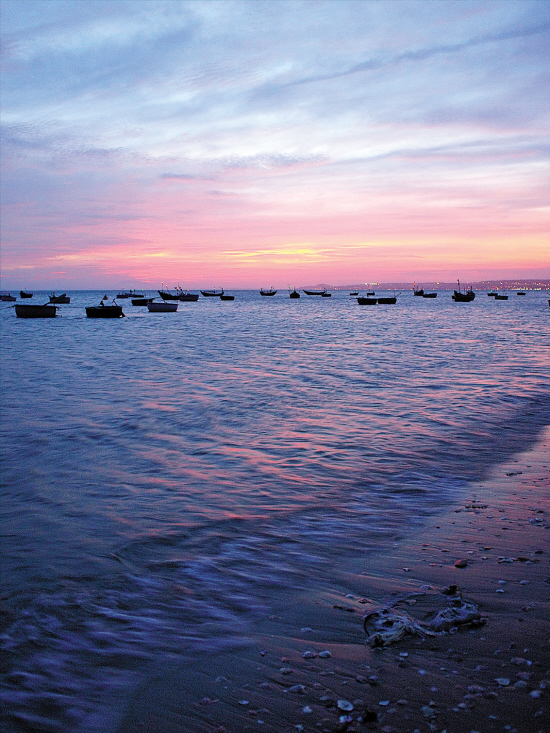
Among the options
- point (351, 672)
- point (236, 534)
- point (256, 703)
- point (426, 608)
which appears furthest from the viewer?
point (236, 534)

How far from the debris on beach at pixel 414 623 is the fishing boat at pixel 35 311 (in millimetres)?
63832

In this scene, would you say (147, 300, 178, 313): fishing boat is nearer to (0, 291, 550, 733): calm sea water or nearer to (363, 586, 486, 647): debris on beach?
(0, 291, 550, 733): calm sea water

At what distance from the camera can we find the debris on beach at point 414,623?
347cm

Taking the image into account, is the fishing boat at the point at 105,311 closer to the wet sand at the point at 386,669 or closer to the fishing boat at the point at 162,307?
the fishing boat at the point at 162,307

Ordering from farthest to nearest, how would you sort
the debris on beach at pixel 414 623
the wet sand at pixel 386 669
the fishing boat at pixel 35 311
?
the fishing boat at pixel 35 311 → the debris on beach at pixel 414 623 → the wet sand at pixel 386 669

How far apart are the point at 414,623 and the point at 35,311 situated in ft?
229

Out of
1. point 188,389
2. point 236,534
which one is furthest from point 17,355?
point 236,534

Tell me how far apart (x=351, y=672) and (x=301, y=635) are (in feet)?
1.72

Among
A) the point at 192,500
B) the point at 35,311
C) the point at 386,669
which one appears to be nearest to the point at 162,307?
the point at 35,311

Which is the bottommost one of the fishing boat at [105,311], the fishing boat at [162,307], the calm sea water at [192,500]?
the calm sea water at [192,500]

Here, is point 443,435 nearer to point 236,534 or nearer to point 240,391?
point 236,534

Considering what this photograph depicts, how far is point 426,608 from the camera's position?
3.82m

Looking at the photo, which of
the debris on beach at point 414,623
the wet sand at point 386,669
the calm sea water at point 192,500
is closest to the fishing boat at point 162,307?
the calm sea water at point 192,500

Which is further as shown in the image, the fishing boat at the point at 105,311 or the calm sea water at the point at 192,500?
the fishing boat at the point at 105,311
